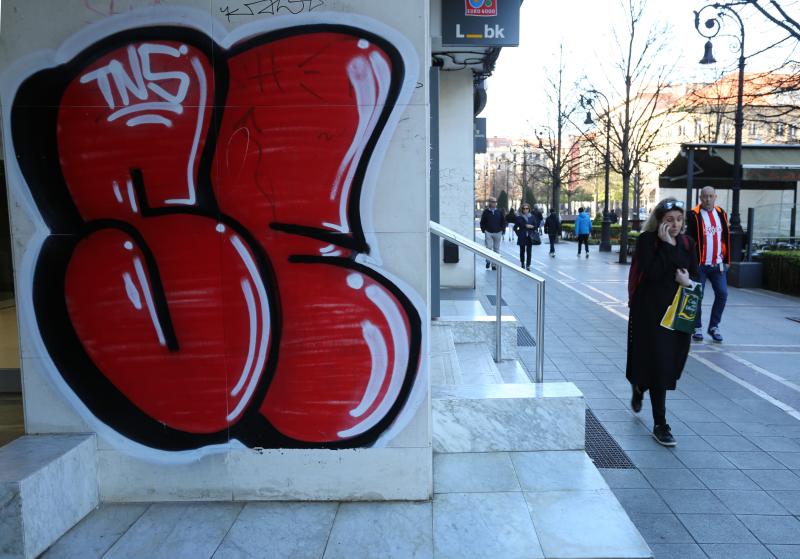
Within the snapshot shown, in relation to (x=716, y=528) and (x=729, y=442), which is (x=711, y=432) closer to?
(x=729, y=442)

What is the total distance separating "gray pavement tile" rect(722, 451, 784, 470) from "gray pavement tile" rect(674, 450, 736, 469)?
0.19 feet

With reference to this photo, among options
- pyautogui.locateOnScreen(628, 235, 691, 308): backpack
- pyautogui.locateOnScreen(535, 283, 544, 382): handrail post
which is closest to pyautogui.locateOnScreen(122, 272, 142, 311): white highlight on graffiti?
pyautogui.locateOnScreen(535, 283, 544, 382): handrail post

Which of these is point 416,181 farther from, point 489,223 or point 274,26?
point 489,223

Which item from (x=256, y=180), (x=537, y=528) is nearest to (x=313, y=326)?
(x=256, y=180)

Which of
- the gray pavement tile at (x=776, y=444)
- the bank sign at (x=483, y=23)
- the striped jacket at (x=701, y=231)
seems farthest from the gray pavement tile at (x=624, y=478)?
the bank sign at (x=483, y=23)

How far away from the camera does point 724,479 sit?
436 cm

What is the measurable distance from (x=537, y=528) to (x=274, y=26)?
3.10 metres

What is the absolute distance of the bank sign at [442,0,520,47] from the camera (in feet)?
25.0

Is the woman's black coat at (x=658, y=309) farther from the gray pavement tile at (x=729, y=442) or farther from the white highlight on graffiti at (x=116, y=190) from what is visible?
the white highlight on graffiti at (x=116, y=190)

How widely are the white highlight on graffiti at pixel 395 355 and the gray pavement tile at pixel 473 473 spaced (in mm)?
622

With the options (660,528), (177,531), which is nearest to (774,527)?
(660,528)

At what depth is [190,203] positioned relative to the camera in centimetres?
376

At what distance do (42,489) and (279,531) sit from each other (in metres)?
1.23

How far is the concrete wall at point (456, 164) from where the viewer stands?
1262 cm
